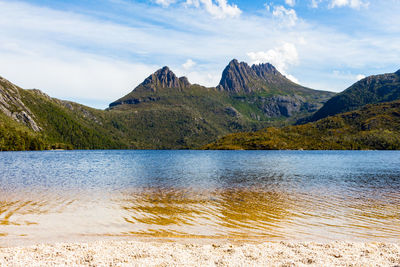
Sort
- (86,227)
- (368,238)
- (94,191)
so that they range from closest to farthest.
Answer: (368,238), (86,227), (94,191)

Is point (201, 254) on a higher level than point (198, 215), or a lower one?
higher

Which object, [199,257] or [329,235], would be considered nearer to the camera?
[199,257]

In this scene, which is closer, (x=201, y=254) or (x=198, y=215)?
(x=201, y=254)

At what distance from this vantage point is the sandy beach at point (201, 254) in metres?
14.2

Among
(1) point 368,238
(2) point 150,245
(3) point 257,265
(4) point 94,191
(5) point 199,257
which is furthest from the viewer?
(4) point 94,191

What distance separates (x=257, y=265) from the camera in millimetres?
13945

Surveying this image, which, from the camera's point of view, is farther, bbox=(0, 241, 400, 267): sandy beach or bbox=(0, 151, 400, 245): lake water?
bbox=(0, 151, 400, 245): lake water

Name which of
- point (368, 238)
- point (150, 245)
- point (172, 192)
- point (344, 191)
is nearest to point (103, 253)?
point (150, 245)

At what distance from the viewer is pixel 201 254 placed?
613 inches

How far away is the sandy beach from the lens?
559 inches

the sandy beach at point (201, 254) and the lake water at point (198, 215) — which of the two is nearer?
the sandy beach at point (201, 254)

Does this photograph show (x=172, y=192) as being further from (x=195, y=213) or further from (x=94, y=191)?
(x=195, y=213)

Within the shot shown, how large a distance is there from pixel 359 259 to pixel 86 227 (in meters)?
18.6

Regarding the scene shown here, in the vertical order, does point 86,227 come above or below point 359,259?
below
